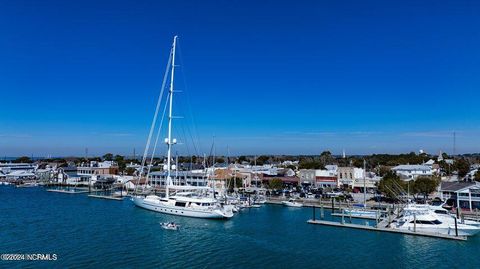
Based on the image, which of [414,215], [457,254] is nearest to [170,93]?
[414,215]

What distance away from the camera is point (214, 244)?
31.8 meters

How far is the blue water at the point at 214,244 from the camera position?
26703mm

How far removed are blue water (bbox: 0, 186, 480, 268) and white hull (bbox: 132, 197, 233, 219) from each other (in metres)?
1.01

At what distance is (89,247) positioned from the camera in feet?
98.0

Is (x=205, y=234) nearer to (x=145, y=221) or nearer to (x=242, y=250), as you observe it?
(x=242, y=250)

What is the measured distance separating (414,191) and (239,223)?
27684mm

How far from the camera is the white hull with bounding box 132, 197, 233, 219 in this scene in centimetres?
4331

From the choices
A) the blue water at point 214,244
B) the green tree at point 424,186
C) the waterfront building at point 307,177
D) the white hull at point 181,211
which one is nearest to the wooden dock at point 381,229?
the blue water at point 214,244

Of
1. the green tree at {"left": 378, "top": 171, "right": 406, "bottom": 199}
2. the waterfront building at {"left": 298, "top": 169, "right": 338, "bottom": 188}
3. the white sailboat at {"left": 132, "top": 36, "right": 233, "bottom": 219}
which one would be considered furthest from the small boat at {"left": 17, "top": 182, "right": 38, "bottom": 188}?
the green tree at {"left": 378, "top": 171, "right": 406, "bottom": 199}

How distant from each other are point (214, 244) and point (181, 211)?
14280mm

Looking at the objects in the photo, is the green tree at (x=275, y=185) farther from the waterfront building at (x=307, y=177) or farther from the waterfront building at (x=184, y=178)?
the waterfront building at (x=184, y=178)

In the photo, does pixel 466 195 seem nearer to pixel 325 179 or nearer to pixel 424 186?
pixel 424 186

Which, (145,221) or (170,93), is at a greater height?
(170,93)

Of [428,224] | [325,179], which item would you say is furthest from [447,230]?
[325,179]
